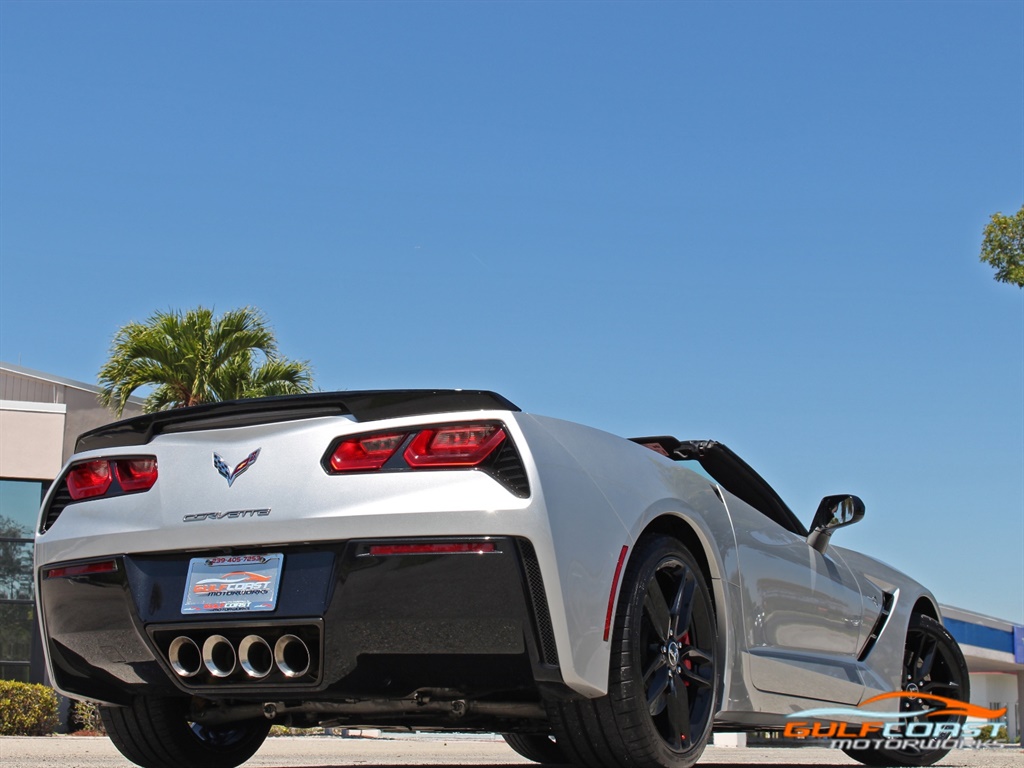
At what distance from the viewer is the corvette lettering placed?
3.55 m

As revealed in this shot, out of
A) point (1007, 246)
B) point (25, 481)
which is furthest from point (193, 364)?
point (1007, 246)

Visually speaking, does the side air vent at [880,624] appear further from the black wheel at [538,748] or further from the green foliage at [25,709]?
the green foliage at [25,709]

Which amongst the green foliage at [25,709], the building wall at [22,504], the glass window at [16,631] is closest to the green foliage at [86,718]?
the green foliage at [25,709]

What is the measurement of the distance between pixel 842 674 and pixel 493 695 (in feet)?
7.22

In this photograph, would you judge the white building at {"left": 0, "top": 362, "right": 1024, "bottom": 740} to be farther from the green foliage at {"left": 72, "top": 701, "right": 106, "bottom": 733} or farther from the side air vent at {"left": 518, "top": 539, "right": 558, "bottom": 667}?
the side air vent at {"left": 518, "top": 539, "right": 558, "bottom": 667}

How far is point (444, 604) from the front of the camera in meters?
3.38

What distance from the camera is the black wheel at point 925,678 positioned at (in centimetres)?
615

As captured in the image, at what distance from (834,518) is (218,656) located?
2.95m

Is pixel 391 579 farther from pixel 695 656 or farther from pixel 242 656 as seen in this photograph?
pixel 695 656

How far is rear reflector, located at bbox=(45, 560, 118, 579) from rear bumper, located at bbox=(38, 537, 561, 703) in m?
0.02

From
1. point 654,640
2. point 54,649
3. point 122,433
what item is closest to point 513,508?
point 654,640

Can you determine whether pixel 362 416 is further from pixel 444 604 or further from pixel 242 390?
pixel 242 390

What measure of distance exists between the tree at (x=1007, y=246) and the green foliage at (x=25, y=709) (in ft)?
49.6

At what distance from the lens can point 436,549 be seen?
11.0 feet
